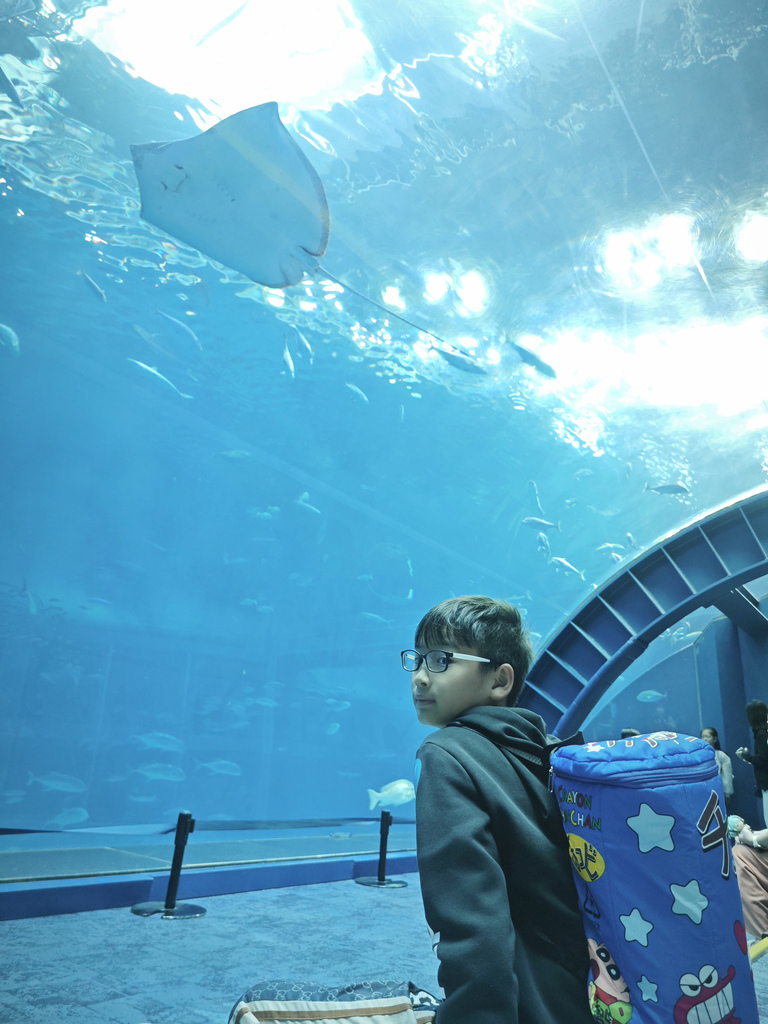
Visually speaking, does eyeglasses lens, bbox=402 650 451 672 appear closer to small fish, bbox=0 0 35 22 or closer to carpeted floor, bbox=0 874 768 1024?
carpeted floor, bbox=0 874 768 1024

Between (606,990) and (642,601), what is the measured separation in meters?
7.68

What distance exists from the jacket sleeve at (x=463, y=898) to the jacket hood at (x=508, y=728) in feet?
0.51

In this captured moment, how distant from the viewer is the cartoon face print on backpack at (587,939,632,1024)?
0.93m

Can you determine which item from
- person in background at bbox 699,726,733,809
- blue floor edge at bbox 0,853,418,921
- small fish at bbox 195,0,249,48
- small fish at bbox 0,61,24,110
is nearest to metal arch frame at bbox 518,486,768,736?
person in background at bbox 699,726,733,809

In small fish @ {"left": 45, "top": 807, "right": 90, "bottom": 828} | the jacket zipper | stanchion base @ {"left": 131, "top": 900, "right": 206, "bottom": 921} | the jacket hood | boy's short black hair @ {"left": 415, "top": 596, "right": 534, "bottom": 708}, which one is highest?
small fish @ {"left": 45, "top": 807, "right": 90, "bottom": 828}

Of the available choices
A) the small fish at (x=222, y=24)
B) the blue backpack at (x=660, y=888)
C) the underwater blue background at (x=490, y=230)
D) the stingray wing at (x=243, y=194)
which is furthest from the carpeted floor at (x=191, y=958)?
the small fish at (x=222, y=24)

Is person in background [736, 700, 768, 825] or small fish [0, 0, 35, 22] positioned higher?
small fish [0, 0, 35, 22]

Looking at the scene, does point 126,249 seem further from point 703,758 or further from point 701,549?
point 703,758

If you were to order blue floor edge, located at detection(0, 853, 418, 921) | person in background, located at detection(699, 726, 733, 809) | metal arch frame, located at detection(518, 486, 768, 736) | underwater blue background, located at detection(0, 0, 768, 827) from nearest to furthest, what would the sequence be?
blue floor edge, located at detection(0, 853, 418, 921)
person in background, located at detection(699, 726, 733, 809)
metal arch frame, located at detection(518, 486, 768, 736)
underwater blue background, located at detection(0, 0, 768, 827)

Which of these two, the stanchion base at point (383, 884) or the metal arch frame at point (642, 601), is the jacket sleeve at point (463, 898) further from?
the metal arch frame at point (642, 601)

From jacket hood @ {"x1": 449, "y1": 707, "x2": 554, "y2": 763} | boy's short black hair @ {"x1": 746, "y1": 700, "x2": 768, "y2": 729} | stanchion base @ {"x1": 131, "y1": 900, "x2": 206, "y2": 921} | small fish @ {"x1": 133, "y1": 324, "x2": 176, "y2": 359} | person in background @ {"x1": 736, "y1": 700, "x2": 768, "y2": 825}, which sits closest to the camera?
jacket hood @ {"x1": 449, "y1": 707, "x2": 554, "y2": 763}

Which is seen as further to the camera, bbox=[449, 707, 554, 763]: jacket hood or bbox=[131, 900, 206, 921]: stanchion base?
bbox=[131, 900, 206, 921]: stanchion base

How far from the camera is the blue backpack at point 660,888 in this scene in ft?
2.91

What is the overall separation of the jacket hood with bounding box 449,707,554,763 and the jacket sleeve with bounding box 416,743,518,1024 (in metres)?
0.15
